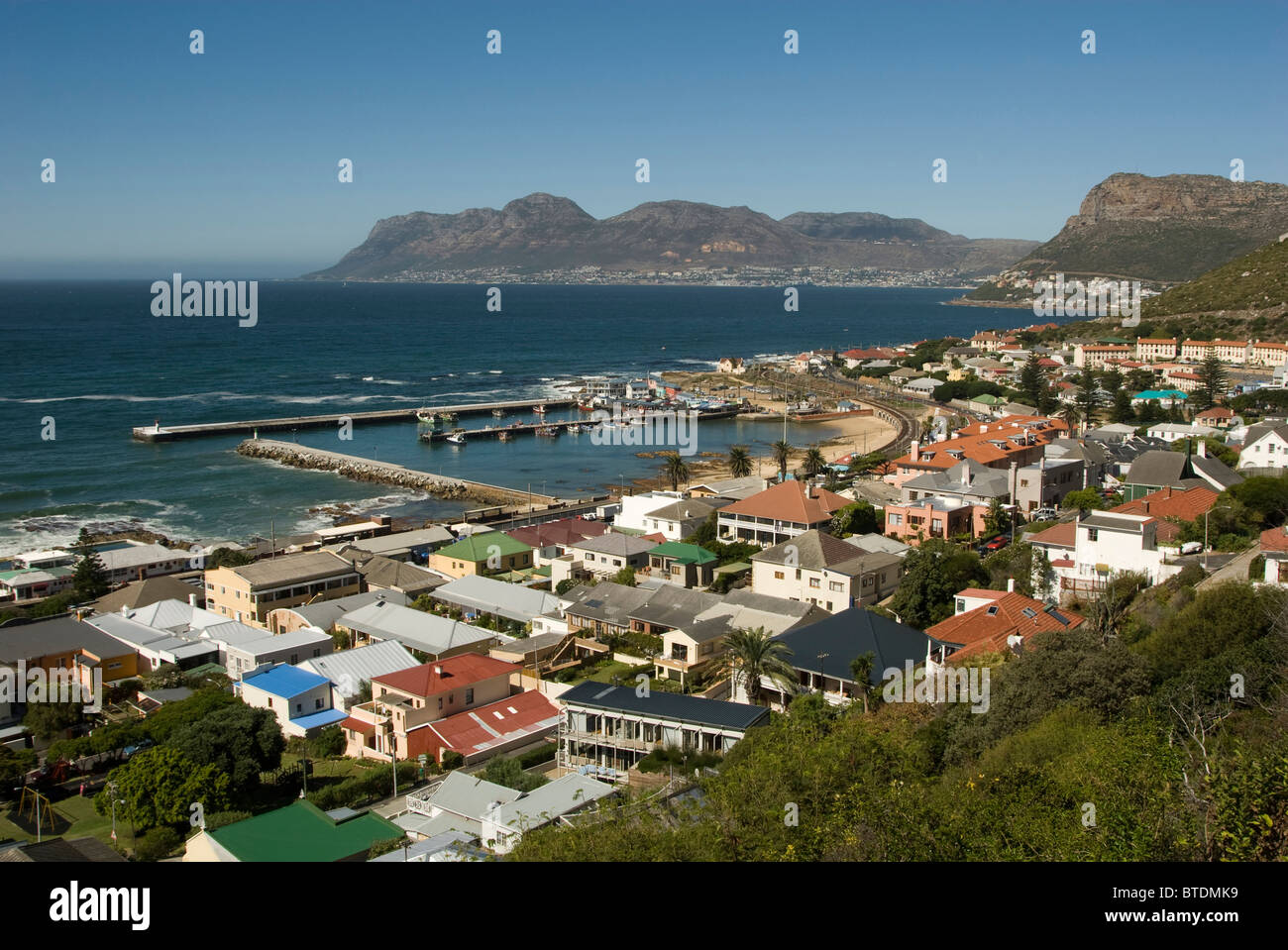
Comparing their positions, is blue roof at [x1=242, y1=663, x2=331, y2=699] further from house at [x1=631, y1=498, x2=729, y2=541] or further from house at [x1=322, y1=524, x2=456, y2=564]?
house at [x1=631, y1=498, x2=729, y2=541]

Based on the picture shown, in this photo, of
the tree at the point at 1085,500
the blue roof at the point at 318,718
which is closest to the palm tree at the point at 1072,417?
the tree at the point at 1085,500

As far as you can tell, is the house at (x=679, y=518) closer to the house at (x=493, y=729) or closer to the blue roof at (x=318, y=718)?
the house at (x=493, y=729)

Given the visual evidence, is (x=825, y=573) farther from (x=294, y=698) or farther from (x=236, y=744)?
(x=236, y=744)

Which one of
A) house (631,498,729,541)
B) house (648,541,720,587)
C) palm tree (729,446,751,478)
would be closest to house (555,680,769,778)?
house (648,541,720,587)

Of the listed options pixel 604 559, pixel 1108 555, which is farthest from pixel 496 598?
pixel 1108 555

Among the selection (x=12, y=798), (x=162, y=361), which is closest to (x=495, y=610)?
(x=12, y=798)
